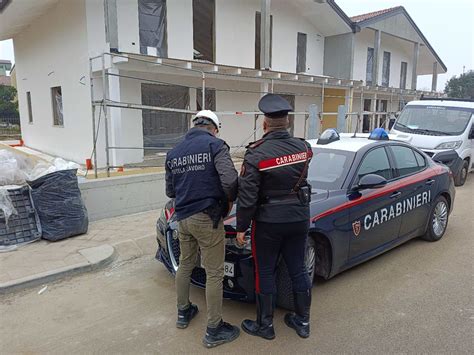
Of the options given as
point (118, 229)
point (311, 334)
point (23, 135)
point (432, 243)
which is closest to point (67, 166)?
point (118, 229)

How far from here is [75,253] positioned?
4621 mm

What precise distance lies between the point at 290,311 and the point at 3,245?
140 inches

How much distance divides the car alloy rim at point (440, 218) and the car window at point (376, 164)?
3.95 ft

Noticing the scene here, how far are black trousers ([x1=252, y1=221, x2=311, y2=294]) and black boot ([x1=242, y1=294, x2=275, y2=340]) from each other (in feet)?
0.21

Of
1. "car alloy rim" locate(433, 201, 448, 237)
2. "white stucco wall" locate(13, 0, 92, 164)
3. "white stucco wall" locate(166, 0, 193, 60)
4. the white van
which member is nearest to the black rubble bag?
"car alloy rim" locate(433, 201, 448, 237)

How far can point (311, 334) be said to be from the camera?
3049 mm

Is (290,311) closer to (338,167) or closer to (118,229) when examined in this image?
(338,167)

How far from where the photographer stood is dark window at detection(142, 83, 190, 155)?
10.7m

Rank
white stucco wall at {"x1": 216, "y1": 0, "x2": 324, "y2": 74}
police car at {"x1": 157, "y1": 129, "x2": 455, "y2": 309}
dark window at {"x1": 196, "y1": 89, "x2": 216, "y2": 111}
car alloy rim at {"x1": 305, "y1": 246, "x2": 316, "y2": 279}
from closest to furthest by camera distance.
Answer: police car at {"x1": 157, "y1": 129, "x2": 455, "y2": 309}, car alloy rim at {"x1": 305, "y1": 246, "x2": 316, "y2": 279}, dark window at {"x1": 196, "y1": 89, "x2": 216, "y2": 111}, white stucco wall at {"x1": 216, "y1": 0, "x2": 324, "y2": 74}

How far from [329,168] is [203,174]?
187 cm

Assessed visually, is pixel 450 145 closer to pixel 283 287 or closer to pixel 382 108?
pixel 283 287

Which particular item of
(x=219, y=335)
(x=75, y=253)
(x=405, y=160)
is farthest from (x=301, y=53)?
(x=219, y=335)

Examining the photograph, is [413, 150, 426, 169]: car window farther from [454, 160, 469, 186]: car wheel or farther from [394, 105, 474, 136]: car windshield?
[454, 160, 469, 186]: car wheel

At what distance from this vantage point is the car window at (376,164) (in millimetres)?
4149
